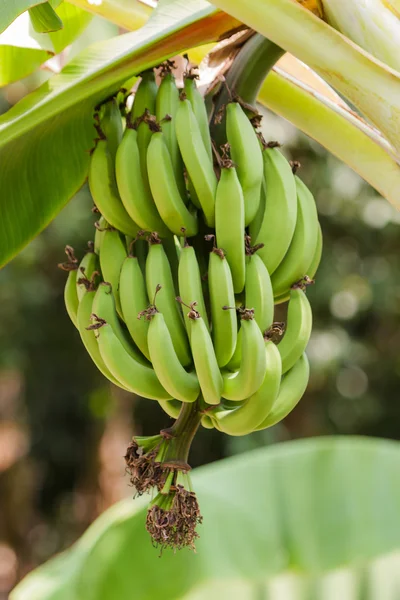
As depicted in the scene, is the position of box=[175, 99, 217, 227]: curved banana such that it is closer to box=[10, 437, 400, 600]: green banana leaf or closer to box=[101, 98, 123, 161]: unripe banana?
box=[101, 98, 123, 161]: unripe banana

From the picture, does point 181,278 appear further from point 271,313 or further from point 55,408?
point 55,408

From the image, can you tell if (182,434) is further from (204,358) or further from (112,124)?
(112,124)

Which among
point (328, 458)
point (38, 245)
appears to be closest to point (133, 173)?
point (328, 458)

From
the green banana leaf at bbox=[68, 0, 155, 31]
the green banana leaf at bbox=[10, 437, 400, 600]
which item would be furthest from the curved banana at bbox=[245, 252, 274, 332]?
the green banana leaf at bbox=[10, 437, 400, 600]

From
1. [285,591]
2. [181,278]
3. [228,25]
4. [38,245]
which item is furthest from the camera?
[38,245]

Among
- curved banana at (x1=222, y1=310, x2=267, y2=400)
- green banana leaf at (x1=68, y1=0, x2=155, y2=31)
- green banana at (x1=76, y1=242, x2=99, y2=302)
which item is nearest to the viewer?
curved banana at (x1=222, y1=310, x2=267, y2=400)
